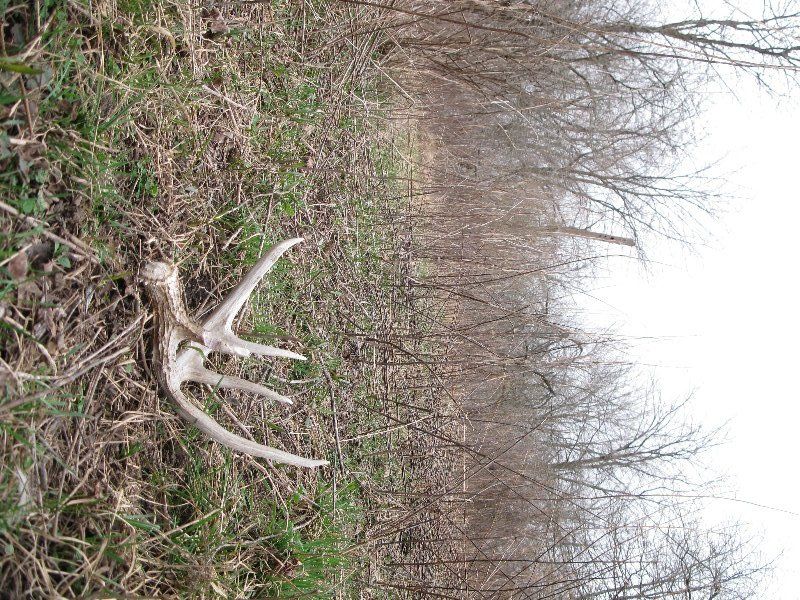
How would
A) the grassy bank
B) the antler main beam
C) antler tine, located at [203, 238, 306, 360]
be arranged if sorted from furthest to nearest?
1. antler tine, located at [203, 238, 306, 360]
2. the antler main beam
3. the grassy bank

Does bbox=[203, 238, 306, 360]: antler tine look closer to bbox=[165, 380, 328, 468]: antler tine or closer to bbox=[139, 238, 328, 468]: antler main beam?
bbox=[139, 238, 328, 468]: antler main beam

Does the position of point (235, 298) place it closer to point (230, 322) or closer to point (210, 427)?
point (230, 322)

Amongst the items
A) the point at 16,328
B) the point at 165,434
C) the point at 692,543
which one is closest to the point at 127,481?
the point at 165,434

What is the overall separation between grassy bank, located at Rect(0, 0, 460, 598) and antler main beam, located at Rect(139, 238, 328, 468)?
7 cm

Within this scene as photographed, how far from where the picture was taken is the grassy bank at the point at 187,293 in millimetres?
2029

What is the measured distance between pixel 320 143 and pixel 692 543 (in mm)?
5360

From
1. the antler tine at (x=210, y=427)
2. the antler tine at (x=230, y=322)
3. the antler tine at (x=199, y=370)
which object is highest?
the antler tine at (x=230, y=322)

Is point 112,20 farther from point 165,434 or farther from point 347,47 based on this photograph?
point 347,47

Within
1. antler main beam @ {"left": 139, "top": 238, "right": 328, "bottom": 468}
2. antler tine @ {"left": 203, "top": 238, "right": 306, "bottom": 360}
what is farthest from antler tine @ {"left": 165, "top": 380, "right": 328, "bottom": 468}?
antler tine @ {"left": 203, "top": 238, "right": 306, "bottom": 360}

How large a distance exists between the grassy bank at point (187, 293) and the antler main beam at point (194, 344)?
74 millimetres

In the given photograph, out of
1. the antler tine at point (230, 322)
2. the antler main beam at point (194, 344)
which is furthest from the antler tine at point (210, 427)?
the antler tine at point (230, 322)

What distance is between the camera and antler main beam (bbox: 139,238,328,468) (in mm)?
2516

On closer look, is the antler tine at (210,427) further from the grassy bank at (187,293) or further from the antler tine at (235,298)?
the antler tine at (235,298)

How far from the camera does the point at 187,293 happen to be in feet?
9.21
